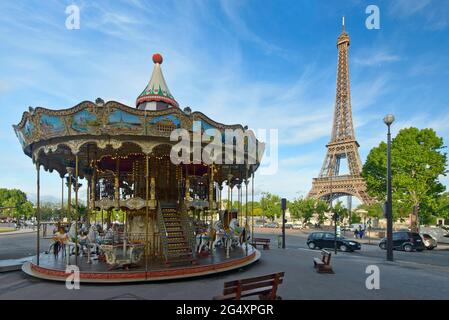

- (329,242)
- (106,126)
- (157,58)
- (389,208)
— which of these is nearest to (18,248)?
(106,126)

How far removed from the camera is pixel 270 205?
3002 inches

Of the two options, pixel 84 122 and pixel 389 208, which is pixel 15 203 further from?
pixel 389 208

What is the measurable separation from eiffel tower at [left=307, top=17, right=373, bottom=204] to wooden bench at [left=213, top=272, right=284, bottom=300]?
6079 centimetres

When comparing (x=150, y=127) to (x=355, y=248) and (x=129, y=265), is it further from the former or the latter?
(x=355, y=248)

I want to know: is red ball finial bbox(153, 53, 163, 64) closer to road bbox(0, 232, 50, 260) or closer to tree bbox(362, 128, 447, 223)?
road bbox(0, 232, 50, 260)

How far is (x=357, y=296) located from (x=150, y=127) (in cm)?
909

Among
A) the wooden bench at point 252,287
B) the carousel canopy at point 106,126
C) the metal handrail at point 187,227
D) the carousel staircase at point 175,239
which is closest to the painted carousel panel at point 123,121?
the carousel canopy at point 106,126

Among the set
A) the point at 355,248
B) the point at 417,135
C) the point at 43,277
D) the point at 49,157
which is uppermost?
the point at 417,135

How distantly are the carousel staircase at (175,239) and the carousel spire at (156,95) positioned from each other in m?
5.23

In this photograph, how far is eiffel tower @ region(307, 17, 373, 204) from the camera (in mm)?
67312

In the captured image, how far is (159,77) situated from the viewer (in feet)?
53.1

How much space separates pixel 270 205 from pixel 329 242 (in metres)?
52.8
